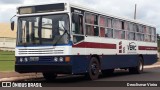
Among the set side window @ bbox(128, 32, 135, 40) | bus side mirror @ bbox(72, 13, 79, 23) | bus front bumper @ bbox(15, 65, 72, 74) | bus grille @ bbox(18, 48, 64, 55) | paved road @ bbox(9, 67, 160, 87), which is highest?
bus side mirror @ bbox(72, 13, 79, 23)

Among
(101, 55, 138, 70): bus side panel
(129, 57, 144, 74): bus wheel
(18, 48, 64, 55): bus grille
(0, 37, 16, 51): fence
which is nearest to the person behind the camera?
(18, 48, 64, 55): bus grille

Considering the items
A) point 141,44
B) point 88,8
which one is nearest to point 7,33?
point 141,44

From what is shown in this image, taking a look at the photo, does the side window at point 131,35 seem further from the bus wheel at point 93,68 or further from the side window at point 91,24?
the bus wheel at point 93,68

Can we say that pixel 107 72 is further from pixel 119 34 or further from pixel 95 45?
pixel 95 45

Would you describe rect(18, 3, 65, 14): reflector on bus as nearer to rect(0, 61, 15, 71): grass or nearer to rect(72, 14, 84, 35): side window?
rect(72, 14, 84, 35): side window

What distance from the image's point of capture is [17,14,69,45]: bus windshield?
17.2 m

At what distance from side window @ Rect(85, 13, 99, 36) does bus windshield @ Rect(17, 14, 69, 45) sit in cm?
180

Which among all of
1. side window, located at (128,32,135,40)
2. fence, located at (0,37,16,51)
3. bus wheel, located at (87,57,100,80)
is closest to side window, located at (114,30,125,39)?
side window, located at (128,32,135,40)

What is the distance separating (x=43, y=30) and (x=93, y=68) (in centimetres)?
308

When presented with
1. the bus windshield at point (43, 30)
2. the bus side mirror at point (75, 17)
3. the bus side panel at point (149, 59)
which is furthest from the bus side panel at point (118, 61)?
the bus windshield at point (43, 30)

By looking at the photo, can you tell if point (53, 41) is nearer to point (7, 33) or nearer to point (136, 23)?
point (136, 23)

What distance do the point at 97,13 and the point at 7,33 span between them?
236 ft

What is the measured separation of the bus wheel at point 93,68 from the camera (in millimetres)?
18766

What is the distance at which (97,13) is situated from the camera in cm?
2000
